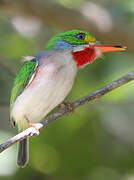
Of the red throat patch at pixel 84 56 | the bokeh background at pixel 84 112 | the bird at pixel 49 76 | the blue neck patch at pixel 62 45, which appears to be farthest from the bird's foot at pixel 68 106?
the bokeh background at pixel 84 112

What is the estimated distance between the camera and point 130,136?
5.26 meters

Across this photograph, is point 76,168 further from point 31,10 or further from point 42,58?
point 31,10

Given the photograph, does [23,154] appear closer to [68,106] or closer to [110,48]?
[68,106]

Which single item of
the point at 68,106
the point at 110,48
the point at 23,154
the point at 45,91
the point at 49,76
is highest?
the point at 110,48

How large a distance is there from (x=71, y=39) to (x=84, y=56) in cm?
21

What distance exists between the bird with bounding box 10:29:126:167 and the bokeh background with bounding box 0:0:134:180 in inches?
21.3

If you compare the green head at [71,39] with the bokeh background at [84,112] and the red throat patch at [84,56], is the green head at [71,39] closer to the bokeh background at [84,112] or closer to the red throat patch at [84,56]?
the red throat patch at [84,56]

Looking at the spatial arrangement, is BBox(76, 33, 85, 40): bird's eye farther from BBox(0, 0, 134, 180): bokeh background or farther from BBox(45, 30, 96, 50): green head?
BBox(0, 0, 134, 180): bokeh background

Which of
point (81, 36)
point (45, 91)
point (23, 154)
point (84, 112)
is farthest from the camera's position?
point (84, 112)

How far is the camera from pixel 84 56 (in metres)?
4.01

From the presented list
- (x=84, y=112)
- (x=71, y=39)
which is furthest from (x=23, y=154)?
(x=71, y=39)

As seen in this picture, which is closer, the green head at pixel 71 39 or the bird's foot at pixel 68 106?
the bird's foot at pixel 68 106

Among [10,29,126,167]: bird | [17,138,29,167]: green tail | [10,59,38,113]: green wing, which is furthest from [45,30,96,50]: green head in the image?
[17,138,29,167]: green tail

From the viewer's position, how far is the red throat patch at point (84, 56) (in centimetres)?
401
